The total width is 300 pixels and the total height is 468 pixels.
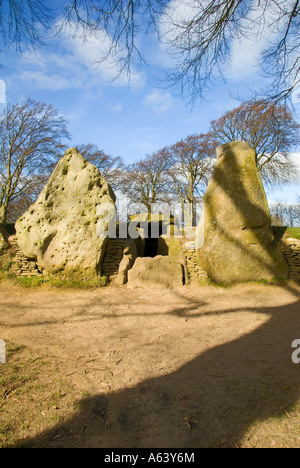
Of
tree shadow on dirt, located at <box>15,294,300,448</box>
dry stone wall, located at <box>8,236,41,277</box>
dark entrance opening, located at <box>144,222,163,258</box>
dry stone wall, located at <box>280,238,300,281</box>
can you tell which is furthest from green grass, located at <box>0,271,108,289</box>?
dry stone wall, located at <box>280,238,300,281</box>

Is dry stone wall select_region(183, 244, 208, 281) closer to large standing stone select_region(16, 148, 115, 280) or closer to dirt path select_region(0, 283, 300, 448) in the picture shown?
dirt path select_region(0, 283, 300, 448)

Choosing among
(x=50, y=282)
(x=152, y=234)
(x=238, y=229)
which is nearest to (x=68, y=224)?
(x=50, y=282)

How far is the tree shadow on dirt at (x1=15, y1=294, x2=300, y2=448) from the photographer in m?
2.27

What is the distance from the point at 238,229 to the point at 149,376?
5.46 metres

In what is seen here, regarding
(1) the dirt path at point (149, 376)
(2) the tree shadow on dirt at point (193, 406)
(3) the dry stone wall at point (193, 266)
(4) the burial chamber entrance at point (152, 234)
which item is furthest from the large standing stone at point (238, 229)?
(2) the tree shadow on dirt at point (193, 406)

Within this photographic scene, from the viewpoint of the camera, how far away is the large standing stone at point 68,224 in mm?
7598

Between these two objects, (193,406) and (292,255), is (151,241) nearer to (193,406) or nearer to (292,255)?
(292,255)

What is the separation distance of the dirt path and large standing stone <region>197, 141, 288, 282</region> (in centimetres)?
159

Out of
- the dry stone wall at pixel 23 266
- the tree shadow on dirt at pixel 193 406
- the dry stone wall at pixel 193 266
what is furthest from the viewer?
the dry stone wall at pixel 193 266

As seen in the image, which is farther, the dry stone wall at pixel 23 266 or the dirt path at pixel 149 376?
the dry stone wall at pixel 23 266

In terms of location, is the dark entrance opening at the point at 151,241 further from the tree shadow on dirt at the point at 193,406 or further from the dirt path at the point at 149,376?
the tree shadow on dirt at the point at 193,406

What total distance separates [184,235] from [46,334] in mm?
5299
